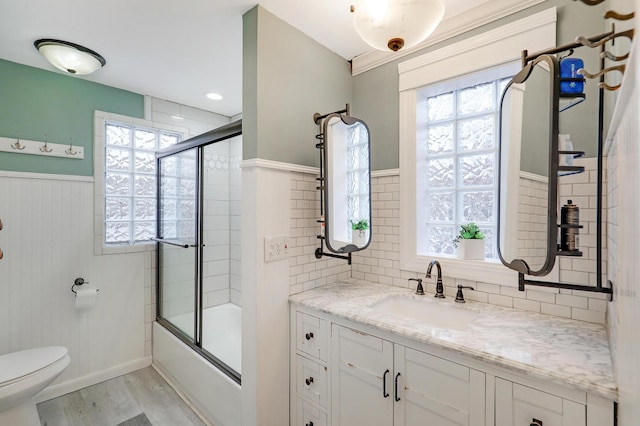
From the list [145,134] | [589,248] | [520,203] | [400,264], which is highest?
[145,134]

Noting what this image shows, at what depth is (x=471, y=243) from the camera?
1.69 meters

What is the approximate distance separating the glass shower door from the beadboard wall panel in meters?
0.26

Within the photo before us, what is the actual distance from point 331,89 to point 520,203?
1435 millimetres

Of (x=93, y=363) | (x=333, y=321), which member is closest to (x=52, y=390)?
(x=93, y=363)

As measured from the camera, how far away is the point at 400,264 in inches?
78.9

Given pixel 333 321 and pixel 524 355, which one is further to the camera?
pixel 333 321

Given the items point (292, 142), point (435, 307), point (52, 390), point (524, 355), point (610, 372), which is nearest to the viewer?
point (610, 372)

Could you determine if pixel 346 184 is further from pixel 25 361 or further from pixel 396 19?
pixel 25 361

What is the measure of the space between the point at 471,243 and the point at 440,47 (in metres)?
1.21

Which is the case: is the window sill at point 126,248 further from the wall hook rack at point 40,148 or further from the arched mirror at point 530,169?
the arched mirror at point 530,169

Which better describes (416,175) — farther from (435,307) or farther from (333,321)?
(333,321)

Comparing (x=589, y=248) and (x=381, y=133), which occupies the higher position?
(x=381, y=133)

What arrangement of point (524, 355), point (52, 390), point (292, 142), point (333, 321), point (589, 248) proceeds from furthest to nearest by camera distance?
point (52, 390) < point (292, 142) < point (333, 321) < point (589, 248) < point (524, 355)

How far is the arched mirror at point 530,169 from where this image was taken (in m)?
1.05
